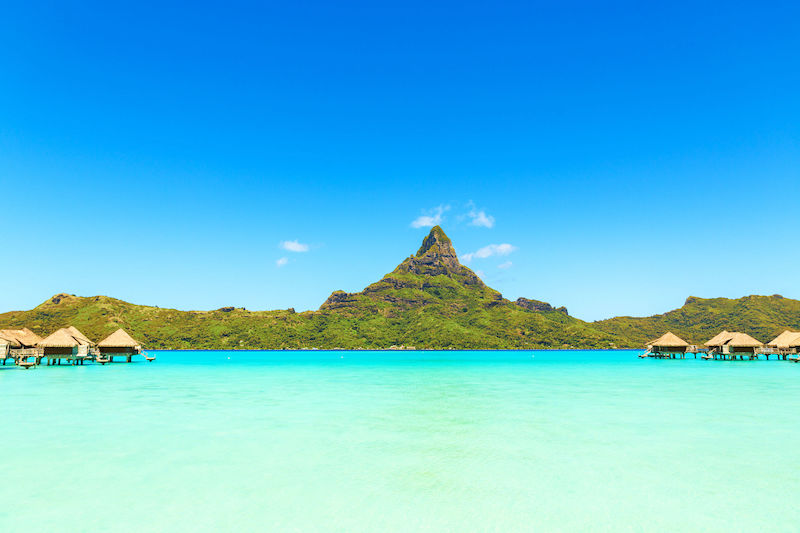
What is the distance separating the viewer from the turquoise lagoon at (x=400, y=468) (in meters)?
8.51

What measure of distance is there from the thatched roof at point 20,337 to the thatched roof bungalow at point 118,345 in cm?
758

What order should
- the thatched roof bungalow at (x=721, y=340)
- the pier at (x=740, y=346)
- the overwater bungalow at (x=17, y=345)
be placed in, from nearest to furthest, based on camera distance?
the overwater bungalow at (x=17, y=345) < the pier at (x=740, y=346) < the thatched roof bungalow at (x=721, y=340)

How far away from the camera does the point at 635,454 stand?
13109mm

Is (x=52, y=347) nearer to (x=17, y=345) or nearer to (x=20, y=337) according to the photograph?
(x=17, y=345)

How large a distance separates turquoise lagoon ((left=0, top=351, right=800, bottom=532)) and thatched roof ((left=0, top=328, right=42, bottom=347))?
43.3 metres

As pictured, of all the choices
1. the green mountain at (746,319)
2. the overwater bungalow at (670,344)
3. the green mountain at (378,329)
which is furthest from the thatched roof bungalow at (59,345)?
the green mountain at (746,319)

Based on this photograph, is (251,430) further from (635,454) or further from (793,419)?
(793,419)

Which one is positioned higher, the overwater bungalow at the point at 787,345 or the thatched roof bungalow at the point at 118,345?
the overwater bungalow at the point at 787,345

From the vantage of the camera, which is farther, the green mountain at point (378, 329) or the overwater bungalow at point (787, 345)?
the green mountain at point (378, 329)

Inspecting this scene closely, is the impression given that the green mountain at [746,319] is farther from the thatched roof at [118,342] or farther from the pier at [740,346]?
the thatched roof at [118,342]

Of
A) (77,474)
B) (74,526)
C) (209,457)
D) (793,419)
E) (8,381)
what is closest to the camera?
(74,526)

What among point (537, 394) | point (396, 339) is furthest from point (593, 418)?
point (396, 339)

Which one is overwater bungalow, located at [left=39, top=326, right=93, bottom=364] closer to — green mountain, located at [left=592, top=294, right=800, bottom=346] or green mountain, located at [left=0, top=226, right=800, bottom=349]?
green mountain, located at [left=0, top=226, right=800, bottom=349]

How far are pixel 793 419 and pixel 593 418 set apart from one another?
8.20m
